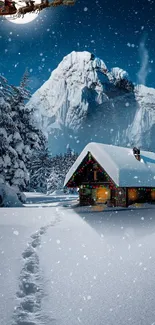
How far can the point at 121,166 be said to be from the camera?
70.0ft

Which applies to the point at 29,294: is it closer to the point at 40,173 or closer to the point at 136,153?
the point at 136,153

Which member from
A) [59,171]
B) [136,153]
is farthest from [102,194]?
[59,171]

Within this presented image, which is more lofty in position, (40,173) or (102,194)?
(40,173)

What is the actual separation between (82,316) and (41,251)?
3646 mm

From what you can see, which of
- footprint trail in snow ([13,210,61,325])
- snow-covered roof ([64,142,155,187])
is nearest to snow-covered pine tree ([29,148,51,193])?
snow-covered roof ([64,142,155,187])

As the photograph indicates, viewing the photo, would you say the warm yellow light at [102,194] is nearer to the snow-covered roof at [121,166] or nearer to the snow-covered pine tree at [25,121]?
the snow-covered roof at [121,166]

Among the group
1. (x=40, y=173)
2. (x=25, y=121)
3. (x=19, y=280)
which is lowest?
(x=19, y=280)

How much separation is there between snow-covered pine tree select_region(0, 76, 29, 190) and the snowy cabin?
17.7 feet

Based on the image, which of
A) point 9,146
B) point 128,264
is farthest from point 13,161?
point 128,264

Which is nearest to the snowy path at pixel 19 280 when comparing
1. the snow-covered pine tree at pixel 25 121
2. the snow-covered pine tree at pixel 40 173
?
the snow-covered pine tree at pixel 25 121

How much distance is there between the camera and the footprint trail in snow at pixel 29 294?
3162 millimetres

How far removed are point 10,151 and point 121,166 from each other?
1034 cm

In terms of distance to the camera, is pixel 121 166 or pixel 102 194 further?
pixel 102 194

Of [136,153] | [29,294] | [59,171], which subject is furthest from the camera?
[59,171]
